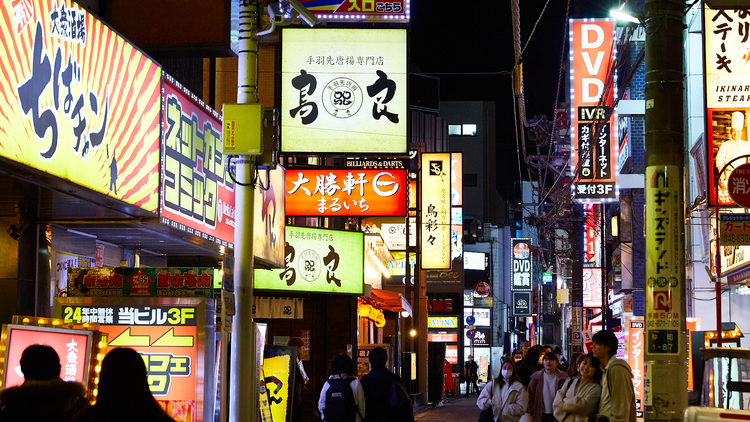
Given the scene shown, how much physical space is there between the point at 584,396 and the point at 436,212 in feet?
79.8

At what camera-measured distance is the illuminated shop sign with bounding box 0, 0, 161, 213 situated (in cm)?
663

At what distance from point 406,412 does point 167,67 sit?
274 inches

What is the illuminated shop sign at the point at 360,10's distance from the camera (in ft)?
49.4

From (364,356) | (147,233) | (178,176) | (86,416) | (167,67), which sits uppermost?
(167,67)

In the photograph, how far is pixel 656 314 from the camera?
7797 mm

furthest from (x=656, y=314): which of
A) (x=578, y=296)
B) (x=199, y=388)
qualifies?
(x=578, y=296)

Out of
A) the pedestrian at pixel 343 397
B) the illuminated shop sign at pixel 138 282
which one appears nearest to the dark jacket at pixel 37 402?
the illuminated shop sign at pixel 138 282

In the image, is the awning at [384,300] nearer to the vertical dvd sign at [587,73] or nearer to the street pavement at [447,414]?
the street pavement at [447,414]

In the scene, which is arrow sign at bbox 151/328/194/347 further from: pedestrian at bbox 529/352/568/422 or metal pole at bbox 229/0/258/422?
pedestrian at bbox 529/352/568/422

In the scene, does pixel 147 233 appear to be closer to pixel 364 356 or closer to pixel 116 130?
pixel 116 130

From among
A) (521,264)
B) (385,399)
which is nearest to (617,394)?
(385,399)

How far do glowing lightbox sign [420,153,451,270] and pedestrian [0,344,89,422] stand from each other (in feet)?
90.9

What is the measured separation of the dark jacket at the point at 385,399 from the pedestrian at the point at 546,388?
3.41 m

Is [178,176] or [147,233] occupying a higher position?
[178,176]
